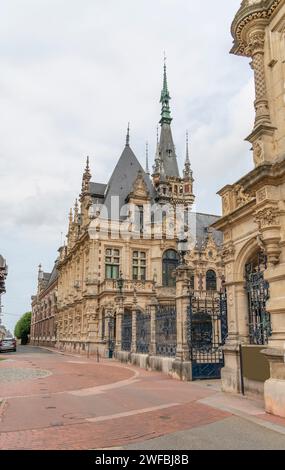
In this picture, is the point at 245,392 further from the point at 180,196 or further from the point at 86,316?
the point at 180,196

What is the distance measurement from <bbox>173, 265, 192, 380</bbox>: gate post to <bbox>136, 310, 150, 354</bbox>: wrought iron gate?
192 inches

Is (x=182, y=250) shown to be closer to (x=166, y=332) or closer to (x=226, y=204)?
(x=166, y=332)

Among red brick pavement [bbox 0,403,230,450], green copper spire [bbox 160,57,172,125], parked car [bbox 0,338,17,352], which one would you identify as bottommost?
red brick pavement [bbox 0,403,230,450]

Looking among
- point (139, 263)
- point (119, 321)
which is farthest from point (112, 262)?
Result: point (119, 321)

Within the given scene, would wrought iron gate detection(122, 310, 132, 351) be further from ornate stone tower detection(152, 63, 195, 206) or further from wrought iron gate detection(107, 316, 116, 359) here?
ornate stone tower detection(152, 63, 195, 206)

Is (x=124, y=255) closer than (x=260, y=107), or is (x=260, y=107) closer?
(x=260, y=107)

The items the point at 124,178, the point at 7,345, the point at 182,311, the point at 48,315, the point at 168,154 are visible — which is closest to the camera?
the point at 182,311

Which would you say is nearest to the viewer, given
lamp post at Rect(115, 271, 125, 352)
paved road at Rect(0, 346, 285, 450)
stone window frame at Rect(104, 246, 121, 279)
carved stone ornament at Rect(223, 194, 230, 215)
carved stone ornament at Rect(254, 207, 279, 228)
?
paved road at Rect(0, 346, 285, 450)

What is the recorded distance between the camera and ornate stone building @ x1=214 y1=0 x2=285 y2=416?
8852 mm

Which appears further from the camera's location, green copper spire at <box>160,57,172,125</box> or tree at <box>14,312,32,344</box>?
tree at <box>14,312,32,344</box>

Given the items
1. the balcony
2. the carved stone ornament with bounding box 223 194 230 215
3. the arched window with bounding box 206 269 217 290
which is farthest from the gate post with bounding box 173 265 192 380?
the arched window with bounding box 206 269 217 290

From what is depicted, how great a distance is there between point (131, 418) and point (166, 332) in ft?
35.6

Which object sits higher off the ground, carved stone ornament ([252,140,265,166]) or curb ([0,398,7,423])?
carved stone ornament ([252,140,265,166])

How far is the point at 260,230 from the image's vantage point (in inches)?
365
